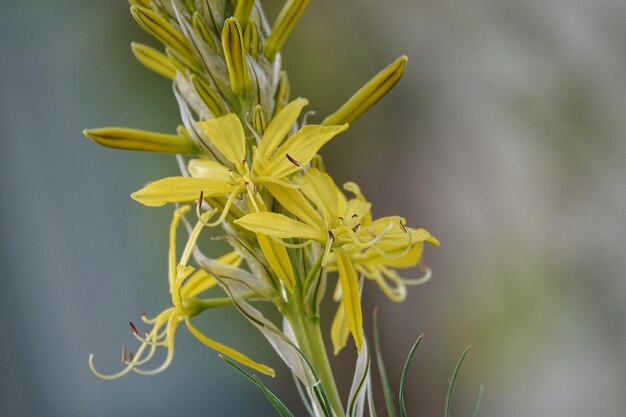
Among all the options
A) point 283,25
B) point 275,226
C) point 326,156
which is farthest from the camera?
point 326,156

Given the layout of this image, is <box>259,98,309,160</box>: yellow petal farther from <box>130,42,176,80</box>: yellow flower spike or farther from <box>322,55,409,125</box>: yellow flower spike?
<box>130,42,176,80</box>: yellow flower spike

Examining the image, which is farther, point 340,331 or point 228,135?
point 340,331

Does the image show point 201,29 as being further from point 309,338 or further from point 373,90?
Answer: point 309,338

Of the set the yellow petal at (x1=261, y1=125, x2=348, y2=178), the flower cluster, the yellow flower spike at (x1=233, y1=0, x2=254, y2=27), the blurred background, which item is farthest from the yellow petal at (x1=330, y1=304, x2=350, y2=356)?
the blurred background

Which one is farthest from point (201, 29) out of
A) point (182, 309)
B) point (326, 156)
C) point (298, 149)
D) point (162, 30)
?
point (326, 156)

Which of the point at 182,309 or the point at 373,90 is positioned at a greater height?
the point at 373,90

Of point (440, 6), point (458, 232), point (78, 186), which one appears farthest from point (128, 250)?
point (440, 6)

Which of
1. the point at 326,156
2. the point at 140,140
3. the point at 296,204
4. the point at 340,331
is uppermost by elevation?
the point at 326,156
